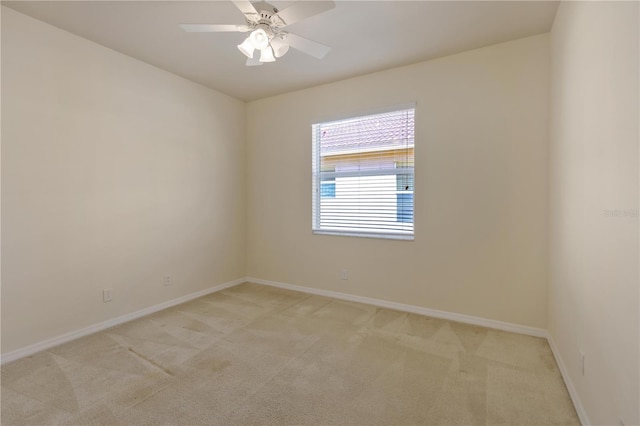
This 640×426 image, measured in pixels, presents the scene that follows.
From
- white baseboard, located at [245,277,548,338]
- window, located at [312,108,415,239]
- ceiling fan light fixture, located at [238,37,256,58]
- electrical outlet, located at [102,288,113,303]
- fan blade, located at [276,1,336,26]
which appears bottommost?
white baseboard, located at [245,277,548,338]

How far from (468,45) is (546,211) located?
166 centimetres

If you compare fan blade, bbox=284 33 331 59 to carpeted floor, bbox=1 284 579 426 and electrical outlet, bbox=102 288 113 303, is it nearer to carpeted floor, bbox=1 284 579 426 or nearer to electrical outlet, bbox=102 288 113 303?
carpeted floor, bbox=1 284 579 426

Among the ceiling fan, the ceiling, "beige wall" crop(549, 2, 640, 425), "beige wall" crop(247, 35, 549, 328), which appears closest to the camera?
"beige wall" crop(549, 2, 640, 425)

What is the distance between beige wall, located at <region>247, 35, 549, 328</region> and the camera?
8.71ft

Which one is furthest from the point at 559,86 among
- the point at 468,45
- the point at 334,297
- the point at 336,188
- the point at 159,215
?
the point at 159,215

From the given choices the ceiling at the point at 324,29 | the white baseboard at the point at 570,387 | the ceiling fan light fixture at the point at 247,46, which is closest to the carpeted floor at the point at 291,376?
the white baseboard at the point at 570,387

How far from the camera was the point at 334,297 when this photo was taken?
371 cm

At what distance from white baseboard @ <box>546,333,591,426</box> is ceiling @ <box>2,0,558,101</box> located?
2.59m

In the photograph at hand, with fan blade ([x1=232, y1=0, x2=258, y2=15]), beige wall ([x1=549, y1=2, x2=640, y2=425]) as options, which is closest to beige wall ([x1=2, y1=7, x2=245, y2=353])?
fan blade ([x1=232, y1=0, x2=258, y2=15])

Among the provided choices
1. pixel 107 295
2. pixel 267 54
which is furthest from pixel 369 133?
pixel 107 295

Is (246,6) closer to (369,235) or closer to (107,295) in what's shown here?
(369,235)

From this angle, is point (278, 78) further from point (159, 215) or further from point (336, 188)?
point (159, 215)

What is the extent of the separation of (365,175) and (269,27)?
6.60 ft

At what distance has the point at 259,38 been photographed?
1908 mm
